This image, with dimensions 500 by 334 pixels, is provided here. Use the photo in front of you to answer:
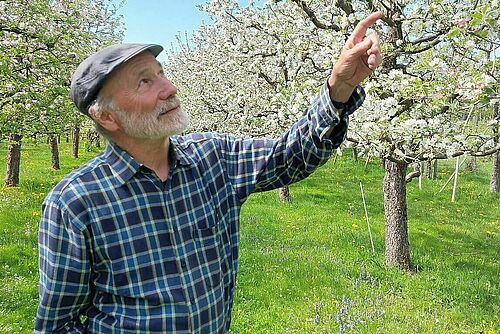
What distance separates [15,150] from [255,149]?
44.1 feet

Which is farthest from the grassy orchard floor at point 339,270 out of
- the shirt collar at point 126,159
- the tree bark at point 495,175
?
the shirt collar at point 126,159

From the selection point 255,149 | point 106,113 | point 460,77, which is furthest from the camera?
point 460,77

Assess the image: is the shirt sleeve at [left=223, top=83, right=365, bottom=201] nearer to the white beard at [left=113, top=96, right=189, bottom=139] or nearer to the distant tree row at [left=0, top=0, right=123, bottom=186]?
the white beard at [left=113, top=96, right=189, bottom=139]

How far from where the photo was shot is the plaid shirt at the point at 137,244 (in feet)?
6.28

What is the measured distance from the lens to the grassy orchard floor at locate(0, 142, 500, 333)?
5.40m

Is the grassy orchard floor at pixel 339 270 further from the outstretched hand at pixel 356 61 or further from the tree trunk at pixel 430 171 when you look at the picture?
the tree trunk at pixel 430 171

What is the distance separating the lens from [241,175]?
228cm

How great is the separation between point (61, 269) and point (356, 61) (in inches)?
57.4

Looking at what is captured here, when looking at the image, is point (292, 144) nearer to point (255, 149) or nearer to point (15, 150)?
point (255, 149)

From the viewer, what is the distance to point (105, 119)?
209 cm

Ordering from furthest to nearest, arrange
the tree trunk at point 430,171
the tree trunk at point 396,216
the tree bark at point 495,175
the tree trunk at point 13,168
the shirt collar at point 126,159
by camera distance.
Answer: the tree trunk at point 430,171 → the tree bark at point 495,175 → the tree trunk at point 13,168 → the tree trunk at point 396,216 → the shirt collar at point 126,159

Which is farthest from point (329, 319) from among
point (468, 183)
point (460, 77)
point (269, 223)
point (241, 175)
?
point (468, 183)

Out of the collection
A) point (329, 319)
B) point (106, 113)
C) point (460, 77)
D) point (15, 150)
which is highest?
point (460, 77)

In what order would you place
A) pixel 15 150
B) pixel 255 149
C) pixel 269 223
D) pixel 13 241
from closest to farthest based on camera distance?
pixel 255 149
pixel 13 241
pixel 269 223
pixel 15 150
